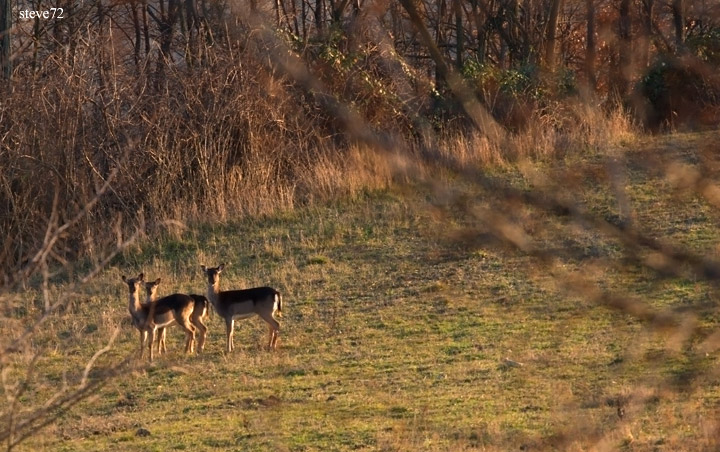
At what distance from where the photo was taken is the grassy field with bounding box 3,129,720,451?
124 inches

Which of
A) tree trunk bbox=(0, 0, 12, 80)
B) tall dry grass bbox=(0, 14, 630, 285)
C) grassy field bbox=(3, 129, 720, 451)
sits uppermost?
tree trunk bbox=(0, 0, 12, 80)

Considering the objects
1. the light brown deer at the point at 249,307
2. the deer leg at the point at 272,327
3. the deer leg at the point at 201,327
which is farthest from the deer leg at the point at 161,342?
the deer leg at the point at 272,327

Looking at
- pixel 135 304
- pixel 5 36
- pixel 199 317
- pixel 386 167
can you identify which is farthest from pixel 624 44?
pixel 5 36

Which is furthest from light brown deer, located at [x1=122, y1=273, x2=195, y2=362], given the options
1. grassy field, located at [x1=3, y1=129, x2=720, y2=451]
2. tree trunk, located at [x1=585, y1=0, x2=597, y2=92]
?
tree trunk, located at [x1=585, y1=0, x2=597, y2=92]

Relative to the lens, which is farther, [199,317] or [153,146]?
[153,146]

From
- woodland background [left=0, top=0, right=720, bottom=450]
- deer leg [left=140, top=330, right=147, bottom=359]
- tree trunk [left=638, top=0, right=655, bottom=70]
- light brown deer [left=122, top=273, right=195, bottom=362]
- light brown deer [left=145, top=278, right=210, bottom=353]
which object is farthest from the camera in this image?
light brown deer [left=145, top=278, right=210, bottom=353]

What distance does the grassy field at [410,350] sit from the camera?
10.3 ft

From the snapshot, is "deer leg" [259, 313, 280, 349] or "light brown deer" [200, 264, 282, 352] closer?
"deer leg" [259, 313, 280, 349]

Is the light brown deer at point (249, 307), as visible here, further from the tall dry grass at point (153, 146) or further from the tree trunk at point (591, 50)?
the tree trunk at point (591, 50)

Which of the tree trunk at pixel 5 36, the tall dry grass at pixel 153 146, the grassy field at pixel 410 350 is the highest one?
the tree trunk at pixel 5 36

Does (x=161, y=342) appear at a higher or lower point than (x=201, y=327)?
lower

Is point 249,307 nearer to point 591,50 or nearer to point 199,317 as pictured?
point 199,317

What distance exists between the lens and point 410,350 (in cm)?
1139

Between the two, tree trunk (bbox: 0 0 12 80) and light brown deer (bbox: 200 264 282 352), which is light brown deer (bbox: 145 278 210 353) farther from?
tree trunk (bbox: 0 0 12 80)
